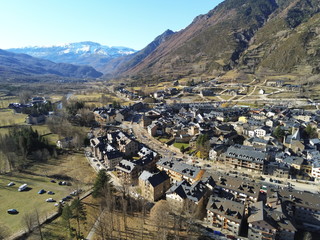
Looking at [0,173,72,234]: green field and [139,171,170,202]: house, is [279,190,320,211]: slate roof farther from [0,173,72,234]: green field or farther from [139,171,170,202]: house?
[0,173,72,234]: green field

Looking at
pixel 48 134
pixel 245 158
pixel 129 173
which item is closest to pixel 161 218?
pixel 129 173

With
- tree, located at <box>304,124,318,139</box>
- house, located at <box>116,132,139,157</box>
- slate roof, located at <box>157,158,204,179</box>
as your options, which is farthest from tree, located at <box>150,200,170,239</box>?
tree, located at <box>304,124,318,139</box>

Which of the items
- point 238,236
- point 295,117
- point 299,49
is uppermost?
point 299,49

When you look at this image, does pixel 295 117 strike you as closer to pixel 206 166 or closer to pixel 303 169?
pixel 303 169

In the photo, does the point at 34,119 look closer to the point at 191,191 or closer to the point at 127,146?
the point at 127,146

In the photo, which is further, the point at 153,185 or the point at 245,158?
the point at 245,158

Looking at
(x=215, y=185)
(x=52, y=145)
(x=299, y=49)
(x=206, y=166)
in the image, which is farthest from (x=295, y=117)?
(x=299, y=49)
